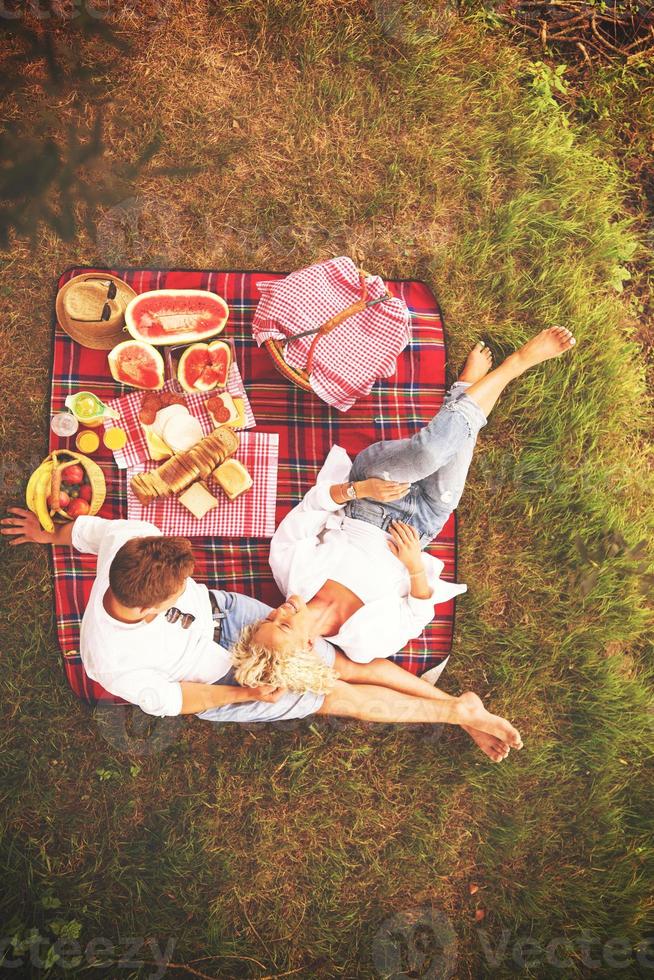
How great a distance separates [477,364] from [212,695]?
2.79 metres

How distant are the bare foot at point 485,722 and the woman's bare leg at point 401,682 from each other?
47 mm

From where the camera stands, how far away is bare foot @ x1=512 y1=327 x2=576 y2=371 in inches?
164

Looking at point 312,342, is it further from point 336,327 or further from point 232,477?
point 232,477

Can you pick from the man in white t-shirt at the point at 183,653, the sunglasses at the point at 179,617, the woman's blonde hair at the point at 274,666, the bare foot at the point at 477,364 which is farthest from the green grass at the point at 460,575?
the sunglasses at the point at 179,617

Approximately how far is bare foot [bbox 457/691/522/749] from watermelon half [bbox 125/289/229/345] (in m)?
3.00

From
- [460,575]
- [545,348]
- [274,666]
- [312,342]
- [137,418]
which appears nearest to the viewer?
[274,666]

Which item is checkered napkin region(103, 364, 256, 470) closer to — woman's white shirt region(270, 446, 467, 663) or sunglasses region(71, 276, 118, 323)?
sunglasses region(71, 276, 118, 323)

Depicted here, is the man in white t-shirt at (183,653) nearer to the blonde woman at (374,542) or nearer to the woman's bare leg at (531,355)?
the blonde woman at (374,542)

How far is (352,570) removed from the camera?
3.74 metres

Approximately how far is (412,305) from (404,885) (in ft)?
13.3

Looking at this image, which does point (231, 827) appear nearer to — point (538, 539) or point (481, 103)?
point (538, 539)

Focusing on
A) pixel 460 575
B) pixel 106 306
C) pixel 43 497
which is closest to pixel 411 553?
pixel 460 575

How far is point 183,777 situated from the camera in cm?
426

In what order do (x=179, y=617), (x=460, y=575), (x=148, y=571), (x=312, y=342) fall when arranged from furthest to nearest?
Answer: (x=460, y=575) < (x=312, y=342) < (x=179, y=617) < (x=148, y=571)
